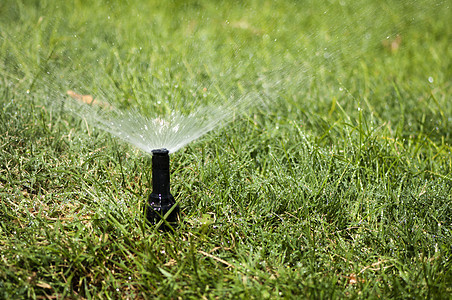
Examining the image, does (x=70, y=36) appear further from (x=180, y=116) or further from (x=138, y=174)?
(x=138, y=174)

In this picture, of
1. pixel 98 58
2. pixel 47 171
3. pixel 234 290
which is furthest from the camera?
pixel 98 58

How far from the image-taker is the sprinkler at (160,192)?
178 cm

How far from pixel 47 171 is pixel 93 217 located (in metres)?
0.53

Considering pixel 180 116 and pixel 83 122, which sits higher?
pixel 83 122

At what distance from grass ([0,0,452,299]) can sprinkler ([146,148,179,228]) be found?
0.08 metres

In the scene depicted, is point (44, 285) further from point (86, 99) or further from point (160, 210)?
point (86, 99)

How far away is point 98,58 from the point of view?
355cm

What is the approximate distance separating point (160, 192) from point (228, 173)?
0.52m

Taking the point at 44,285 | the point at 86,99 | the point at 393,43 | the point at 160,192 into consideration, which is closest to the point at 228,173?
the point at 160,192

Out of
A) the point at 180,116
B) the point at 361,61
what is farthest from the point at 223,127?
the point at 361,61

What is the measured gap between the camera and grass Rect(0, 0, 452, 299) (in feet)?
5.55

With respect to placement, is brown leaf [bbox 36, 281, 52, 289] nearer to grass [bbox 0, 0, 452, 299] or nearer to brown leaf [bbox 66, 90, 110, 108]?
grass [bbox 0, 0, 452, 299]

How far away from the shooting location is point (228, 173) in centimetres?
226

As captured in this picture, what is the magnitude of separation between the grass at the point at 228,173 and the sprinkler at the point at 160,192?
84 mm
